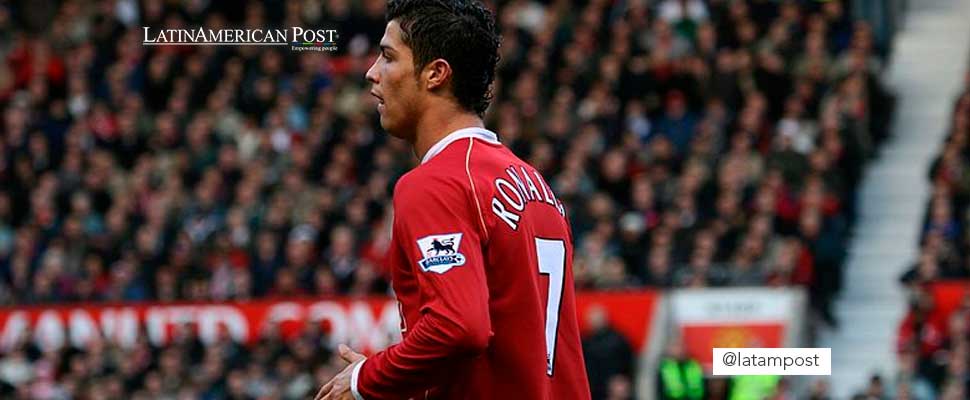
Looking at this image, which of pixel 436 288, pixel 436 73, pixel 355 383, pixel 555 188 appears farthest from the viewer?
pixel 555 188

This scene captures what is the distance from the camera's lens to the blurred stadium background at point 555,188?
14719 mm

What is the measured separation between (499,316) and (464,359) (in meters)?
0.20

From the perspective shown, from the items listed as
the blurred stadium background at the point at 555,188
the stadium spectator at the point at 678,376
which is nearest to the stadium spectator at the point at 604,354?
the blurred stadium background at the point at 555,188

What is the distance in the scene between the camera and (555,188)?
1574 cm

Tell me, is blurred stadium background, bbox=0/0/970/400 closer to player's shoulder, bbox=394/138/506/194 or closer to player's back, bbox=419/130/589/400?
player's back, bbox=419/130/589/400

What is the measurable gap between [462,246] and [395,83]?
508 mm

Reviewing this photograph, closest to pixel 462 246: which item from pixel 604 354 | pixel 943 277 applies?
pixel 604 354

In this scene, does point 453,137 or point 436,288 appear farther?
point 453,137

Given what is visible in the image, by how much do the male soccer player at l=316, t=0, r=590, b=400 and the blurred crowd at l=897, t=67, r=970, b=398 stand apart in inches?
360

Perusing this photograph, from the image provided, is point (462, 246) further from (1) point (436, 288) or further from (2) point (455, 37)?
(2) point (455, 37)

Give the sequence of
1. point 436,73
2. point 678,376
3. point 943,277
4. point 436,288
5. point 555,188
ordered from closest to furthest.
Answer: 1. point 436,288
2. point 436,73
3. point 678,376
4. point 943,277
5. point 555,188

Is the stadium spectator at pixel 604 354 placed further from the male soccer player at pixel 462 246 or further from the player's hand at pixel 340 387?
the player's hand at pixel 340 387

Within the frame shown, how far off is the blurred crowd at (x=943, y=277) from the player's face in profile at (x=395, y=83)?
9.31m

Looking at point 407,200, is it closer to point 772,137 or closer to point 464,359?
point 464,359
